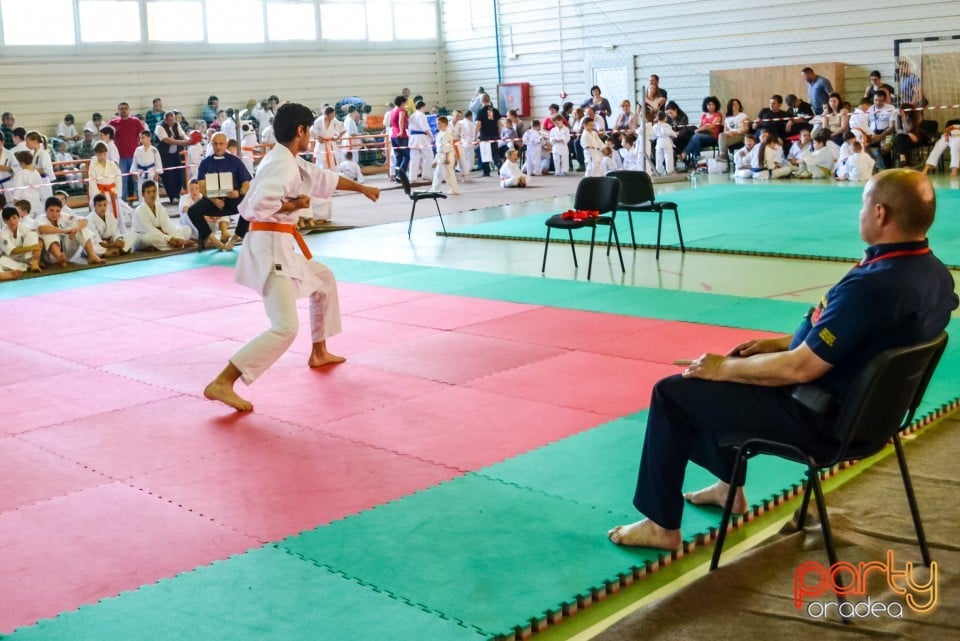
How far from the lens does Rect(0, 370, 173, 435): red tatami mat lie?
18.6 ft

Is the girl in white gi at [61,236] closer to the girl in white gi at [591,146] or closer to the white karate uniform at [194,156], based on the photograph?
the white karate uniform at [194,156]

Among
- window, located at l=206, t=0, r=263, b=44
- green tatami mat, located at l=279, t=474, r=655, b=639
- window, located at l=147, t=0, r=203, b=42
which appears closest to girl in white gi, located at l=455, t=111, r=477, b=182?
window, located at l=206, t=0, r=263, b=44

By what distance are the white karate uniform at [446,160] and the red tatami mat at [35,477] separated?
41.0 feet

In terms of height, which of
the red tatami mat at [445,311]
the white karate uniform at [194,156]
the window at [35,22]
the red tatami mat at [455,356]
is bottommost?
the red tatami mat at [455,356]

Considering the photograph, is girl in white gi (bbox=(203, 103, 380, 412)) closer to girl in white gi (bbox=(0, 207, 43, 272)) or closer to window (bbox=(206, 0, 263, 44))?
girl in white gi (bbox=(0, 207, 43, 272))

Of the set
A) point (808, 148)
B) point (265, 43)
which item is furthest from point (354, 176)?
point (808, 148)

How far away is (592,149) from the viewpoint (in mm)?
17562

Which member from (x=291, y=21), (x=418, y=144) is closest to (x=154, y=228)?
(x=418, y=144)

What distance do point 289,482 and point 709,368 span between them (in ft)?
6.68

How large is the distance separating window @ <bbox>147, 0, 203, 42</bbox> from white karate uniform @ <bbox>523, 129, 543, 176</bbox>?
7.11m

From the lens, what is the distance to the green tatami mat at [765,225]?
31.2ft

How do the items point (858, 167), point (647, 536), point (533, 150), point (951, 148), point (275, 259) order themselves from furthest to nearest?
point (533, 150)
point (951, 148)
point (858, 167)
point (275, 259)
point (647, 536)

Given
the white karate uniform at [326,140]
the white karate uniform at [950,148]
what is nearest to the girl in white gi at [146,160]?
the white karate uniform at [326,140]

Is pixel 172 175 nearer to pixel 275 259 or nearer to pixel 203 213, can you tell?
pixel 203 213
